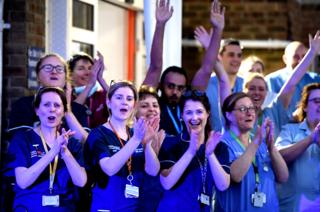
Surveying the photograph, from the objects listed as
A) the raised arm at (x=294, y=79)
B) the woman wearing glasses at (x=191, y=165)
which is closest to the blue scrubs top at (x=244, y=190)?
the woman wearing glasses at (x=191, y=165)

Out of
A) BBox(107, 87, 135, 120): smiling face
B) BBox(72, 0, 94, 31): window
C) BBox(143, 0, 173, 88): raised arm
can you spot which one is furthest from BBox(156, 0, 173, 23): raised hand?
BBox(72, 0, 94, 31): window

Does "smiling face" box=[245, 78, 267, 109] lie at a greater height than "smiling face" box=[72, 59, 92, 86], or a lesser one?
lesser

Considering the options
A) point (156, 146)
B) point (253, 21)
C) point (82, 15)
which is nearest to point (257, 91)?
point (156, 146)

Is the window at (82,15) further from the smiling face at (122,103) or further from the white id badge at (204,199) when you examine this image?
the white id badge at (204,199)

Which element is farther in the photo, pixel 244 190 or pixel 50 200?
pixel 244 190

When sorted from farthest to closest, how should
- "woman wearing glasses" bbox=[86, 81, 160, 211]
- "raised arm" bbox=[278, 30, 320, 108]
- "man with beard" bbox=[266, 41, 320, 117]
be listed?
"man with beard" bbox=[266, 41, 320, 117], "raised arm" bbox=[278, 30, 320, 108], "woman wearing glasses" bbox=[86, 81, 160, 211]

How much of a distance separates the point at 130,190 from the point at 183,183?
38 cm

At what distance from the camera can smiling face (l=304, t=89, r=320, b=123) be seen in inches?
272

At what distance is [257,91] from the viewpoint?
7.32 metres

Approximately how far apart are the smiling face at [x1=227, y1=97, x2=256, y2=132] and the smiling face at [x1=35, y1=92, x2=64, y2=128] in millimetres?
1327

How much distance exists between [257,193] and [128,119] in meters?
1.12

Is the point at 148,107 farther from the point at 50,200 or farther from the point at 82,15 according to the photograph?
the point at 82,15

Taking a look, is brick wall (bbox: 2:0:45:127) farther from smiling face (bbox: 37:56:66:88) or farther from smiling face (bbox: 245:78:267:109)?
smiling face (bbox: 245:78:267:109)

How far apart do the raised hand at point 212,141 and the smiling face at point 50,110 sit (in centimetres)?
101
